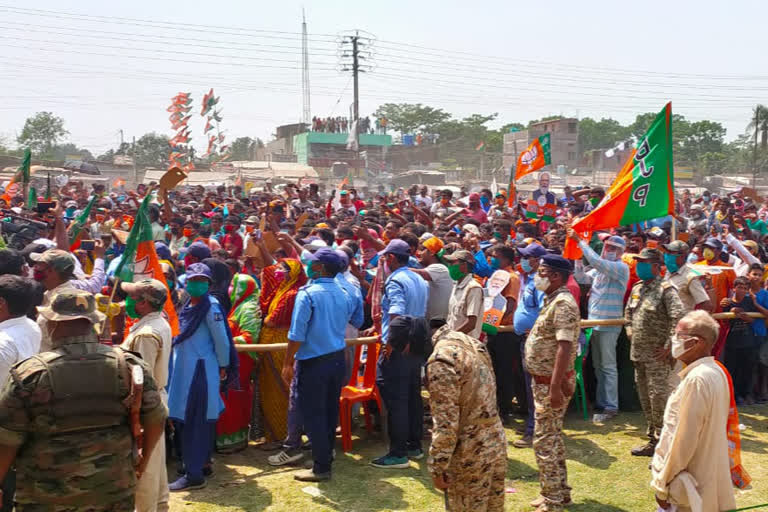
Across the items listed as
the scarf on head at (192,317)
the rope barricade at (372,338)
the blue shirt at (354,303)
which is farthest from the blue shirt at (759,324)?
the scarf on head at (192,317)

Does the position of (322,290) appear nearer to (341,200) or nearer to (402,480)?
(402,480)

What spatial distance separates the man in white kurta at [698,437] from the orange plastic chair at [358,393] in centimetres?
332

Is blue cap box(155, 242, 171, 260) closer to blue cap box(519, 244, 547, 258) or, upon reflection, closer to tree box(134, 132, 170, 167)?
blue cap box(519, 244, 547, 258)

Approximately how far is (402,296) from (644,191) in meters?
3.14

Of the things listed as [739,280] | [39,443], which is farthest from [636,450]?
[39,443]

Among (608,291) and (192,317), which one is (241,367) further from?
(608,291)

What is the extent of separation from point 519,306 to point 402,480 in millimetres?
2095

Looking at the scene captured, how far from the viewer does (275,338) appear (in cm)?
711

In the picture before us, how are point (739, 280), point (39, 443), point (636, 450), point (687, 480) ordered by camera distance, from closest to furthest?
point (39, 443) < point (687, 480) < point (636, 450) < point (739, 280)

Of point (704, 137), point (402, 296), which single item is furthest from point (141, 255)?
point (704, 137)

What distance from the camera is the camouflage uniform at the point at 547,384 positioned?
18.5ft

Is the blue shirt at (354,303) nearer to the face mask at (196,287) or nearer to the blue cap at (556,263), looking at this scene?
the face mask at (196,287)

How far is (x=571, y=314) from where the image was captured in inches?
223

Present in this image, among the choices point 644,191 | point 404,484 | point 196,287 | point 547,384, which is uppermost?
point 644,191
